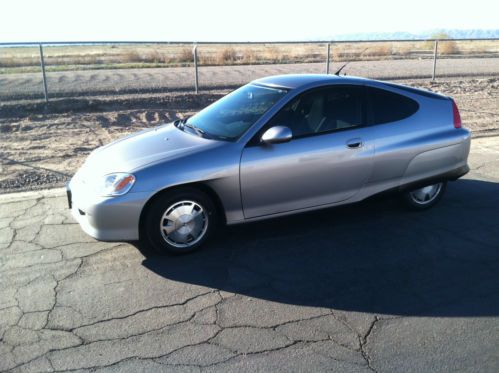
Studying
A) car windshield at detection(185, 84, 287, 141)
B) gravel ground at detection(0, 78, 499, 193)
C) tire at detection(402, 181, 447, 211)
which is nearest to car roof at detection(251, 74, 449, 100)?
car windshield at detection(185, 84, 287, 141)

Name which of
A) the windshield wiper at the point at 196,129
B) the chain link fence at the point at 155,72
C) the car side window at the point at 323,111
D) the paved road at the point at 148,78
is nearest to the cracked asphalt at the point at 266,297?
the car side window at the point at 323,111

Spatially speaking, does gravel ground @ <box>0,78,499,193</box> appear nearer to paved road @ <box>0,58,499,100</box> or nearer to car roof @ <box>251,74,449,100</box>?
paved road @ <box>0,58,499,100</box>

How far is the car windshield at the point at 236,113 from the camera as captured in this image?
498 centimetres

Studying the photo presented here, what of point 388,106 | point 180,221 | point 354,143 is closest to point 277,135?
point 354,143

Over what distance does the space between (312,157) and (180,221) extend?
1.43 meters

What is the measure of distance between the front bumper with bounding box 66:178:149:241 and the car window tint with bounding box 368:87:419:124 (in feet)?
8.57

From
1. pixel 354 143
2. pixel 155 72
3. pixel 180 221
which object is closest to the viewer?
pixel 180 221

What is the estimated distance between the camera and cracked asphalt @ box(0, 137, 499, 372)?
10.8ft

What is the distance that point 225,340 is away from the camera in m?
3.47

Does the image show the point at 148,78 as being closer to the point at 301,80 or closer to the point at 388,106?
the point at 301,80

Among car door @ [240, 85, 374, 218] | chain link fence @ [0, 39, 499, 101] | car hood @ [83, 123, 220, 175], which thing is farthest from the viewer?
chain link fence @ [0, 39, 499, 101]

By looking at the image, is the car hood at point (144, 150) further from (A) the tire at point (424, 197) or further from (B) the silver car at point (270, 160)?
(A) the tire at point (424, 197)

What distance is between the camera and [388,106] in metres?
5.43

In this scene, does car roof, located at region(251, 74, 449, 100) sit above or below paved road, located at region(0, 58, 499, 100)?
above
